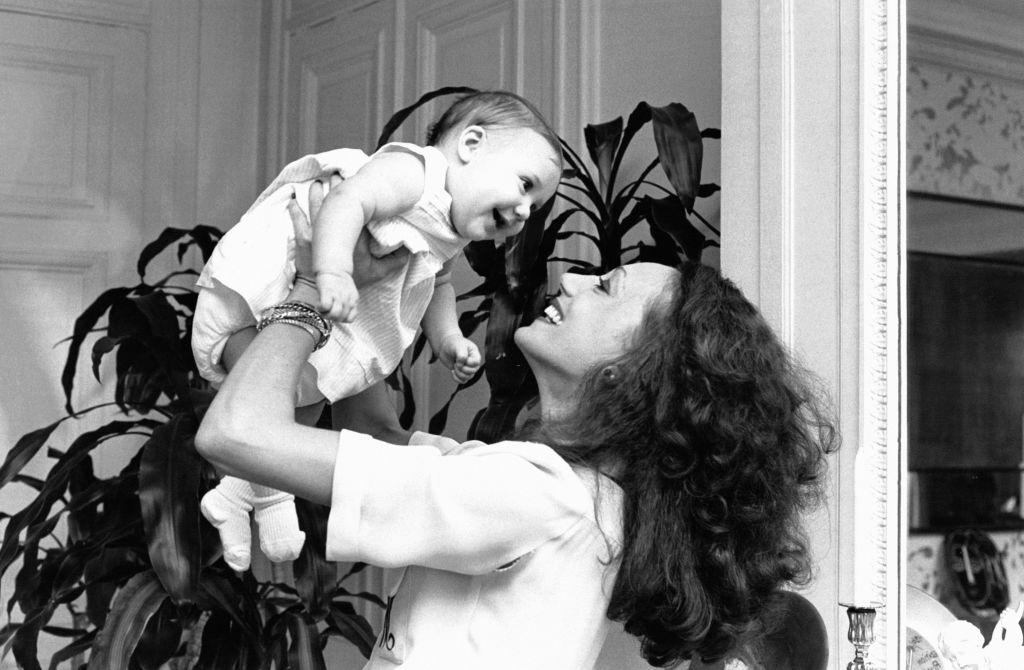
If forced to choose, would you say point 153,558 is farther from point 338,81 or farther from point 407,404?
point 338,81

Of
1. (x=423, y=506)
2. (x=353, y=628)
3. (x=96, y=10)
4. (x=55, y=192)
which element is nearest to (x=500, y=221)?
(x=423, y=506)

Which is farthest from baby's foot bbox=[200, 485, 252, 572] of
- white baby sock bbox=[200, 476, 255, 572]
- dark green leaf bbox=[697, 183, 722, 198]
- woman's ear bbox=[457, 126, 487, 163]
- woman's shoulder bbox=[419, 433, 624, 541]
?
dark green leaf bbox=[697, 183, 722, 198]

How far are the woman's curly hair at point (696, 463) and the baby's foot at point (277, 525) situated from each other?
16.6 inches

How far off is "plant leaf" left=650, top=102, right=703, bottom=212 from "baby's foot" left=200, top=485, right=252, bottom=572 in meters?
0.81

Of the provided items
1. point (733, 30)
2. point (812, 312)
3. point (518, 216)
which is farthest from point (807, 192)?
point (518, 216)

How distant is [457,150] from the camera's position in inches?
54.2

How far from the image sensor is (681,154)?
1870 millimetres

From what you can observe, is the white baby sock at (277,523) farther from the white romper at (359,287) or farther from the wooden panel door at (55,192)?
the wooden panel door at (55,192)

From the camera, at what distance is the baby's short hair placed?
1386 mm

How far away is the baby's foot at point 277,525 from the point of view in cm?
152

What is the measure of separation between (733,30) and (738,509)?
0.91 meters

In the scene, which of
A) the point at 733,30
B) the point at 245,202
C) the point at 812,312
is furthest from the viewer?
the point at 245,202

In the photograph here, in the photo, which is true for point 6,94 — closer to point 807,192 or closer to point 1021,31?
point 807,192

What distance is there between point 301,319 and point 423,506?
8.7 inches
